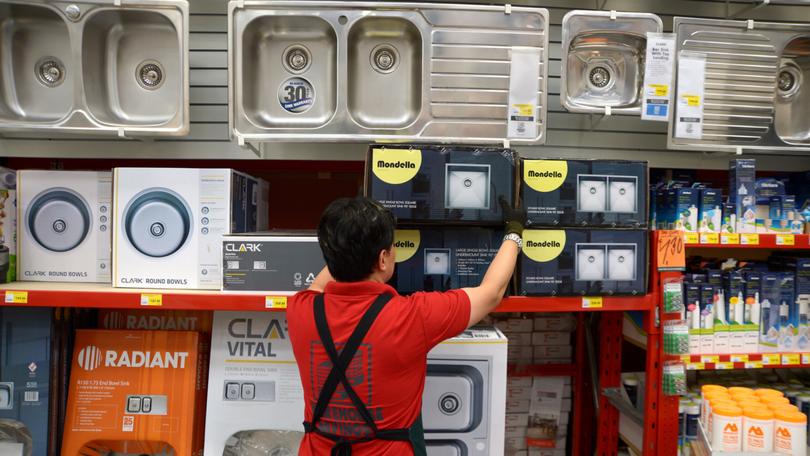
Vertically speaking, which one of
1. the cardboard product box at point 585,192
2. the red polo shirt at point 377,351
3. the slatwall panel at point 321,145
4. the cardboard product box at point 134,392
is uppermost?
the slatwall panel at point 321,145

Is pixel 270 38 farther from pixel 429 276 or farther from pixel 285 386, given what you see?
pixel 285 386

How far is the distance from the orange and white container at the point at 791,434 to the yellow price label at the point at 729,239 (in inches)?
29.3

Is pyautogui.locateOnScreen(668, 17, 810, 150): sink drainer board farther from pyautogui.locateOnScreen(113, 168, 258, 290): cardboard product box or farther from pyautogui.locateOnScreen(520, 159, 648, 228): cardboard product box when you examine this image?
pyautogui.locateOnScreen(113, 168, 258, 290): cardboard product box

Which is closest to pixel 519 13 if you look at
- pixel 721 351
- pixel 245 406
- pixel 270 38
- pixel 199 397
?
pixel 270 38

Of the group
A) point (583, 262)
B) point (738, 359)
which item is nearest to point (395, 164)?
point (583, 262)

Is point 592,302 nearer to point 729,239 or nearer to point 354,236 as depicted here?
point 729,239

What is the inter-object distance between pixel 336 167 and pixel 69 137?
1.29 metres

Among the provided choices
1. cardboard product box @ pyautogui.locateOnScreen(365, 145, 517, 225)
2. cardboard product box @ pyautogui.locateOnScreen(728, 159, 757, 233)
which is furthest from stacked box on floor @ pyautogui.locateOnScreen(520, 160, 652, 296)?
cardboard product box @ pyautogui.locateOnScreen(728, 159, 757, 233)

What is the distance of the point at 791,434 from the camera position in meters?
1.47

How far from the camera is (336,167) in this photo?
2.50m

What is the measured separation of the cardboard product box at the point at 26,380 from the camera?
6.19ft

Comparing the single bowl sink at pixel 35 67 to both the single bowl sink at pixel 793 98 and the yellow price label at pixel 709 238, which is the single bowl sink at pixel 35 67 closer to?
the yellow price label at pixel 709 238

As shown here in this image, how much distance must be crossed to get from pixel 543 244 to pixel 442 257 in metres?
0.37

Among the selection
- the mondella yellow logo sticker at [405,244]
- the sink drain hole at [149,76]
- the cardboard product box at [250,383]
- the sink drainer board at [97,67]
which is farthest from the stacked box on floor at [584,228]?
the sink drain hole at [149,76]
